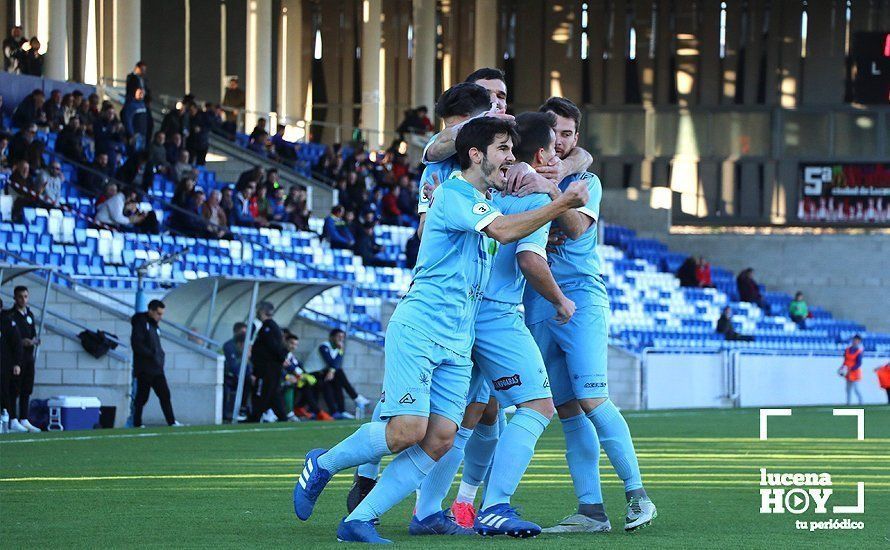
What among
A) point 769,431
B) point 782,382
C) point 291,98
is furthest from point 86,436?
point 291,98

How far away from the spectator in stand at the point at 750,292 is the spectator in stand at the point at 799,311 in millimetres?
590

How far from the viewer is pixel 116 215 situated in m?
22.3

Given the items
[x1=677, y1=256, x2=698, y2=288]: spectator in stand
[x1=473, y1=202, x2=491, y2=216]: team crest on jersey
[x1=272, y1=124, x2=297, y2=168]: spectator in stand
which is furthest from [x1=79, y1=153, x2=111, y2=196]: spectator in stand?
[x1=473, y1=202, x2=491, y2=216]: team crest on jersey

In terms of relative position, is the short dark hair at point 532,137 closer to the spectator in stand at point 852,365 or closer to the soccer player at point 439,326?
the soccer player at point 439,326

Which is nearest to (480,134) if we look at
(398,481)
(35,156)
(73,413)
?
(398,481)

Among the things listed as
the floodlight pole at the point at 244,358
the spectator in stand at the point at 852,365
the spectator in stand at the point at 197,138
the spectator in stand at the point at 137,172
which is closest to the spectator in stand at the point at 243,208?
the spectator in stand at the point at 137,172

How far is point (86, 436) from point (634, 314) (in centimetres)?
1828

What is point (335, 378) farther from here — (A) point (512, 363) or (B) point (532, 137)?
(A) point (512, 363)

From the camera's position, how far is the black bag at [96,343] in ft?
61.1

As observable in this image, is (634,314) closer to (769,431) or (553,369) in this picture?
(769,431)

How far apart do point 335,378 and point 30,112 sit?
22.8 feet

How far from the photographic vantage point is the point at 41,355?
1862cm

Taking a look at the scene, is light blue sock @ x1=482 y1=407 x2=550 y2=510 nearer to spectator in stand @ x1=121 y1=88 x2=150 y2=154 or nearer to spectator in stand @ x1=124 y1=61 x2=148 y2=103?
spectator in stand @ x1=121 y1=88 x2=150 y2=154

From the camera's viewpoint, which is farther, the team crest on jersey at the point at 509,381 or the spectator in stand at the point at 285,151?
the spectator in stand at the point at 285,151
